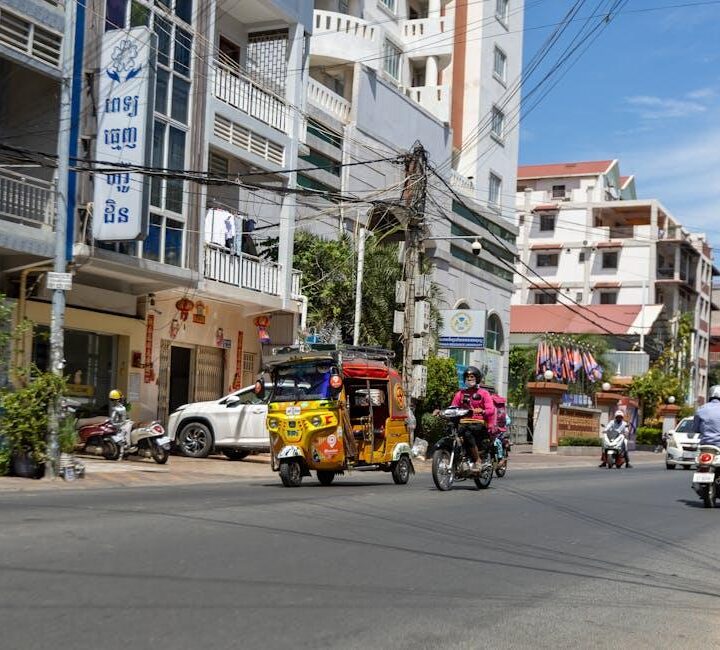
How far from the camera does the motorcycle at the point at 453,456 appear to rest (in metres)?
15.9

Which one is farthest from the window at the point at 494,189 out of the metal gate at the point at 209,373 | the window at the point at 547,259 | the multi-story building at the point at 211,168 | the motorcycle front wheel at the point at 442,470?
the window at the point at 547,259

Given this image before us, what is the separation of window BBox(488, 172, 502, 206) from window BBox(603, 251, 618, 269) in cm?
3370

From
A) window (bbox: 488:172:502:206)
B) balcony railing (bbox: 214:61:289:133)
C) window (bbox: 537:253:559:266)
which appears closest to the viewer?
balcony railing (bbox: 214:61:289:133)

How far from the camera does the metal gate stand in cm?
2733

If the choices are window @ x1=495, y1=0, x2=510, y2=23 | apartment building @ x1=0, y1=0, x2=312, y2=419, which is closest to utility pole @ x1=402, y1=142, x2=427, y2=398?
apartment building @ x1=0, y1=0, x2=312, y2=419

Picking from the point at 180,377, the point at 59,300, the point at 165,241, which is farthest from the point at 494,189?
the point at 59,300

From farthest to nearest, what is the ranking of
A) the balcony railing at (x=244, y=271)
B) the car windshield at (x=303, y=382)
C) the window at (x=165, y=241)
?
the balcony railing at (x=244, y=271)
the window at (x=165, y=241)
the car windshield at (x=303, y=382)

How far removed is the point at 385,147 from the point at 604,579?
90.8ft

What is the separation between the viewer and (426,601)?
23.8ft

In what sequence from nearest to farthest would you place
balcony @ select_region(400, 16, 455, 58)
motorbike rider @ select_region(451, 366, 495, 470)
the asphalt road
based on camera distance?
1. the asphalt road
2. motorbike rider @ select_region(451, 366, 495, 470)
3. balcony @ select_region(400, 16, 455, 58)

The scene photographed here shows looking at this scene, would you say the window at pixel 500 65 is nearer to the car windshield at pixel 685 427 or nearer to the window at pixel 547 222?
the car windshield at pixel 685 427

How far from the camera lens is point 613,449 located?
31281 millimetres

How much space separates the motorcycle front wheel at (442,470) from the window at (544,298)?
61.7 metres

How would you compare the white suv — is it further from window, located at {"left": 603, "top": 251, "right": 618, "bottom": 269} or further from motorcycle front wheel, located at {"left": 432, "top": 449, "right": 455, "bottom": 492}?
window, located at {"left": 603, "top": 251, "right": 618, "bottom": 269}
